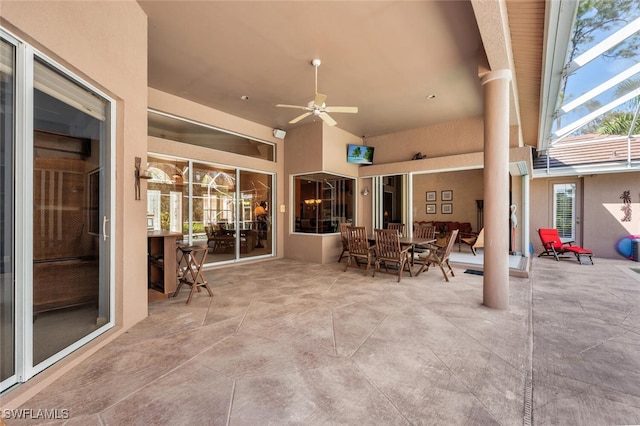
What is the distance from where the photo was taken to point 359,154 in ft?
24.4

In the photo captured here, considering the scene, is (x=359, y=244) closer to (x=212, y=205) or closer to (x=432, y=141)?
(x=212, y=205)

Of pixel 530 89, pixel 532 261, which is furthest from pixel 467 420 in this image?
pixel 532 261

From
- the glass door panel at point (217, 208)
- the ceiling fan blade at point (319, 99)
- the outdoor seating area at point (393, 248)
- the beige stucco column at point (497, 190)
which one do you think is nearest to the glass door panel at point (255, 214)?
the glass door panel at point (217, 208)

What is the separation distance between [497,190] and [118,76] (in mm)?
4529

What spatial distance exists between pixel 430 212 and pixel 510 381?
9.25 metres

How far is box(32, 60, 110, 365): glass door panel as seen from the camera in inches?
78.5

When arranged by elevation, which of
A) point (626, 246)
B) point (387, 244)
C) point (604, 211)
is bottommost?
point (626, 246)

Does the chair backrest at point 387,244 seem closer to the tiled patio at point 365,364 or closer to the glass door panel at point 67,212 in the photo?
the tiled patio at point 365,364

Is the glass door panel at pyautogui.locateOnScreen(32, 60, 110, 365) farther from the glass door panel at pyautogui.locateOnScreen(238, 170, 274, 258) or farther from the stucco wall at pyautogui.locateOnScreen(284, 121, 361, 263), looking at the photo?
the stucco wall at pyautogui.locateOnScreen(284, 121, 361, 263)

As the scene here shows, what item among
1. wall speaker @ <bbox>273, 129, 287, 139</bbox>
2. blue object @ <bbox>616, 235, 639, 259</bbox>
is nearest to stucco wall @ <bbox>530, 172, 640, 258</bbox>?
blue object @ <bbox>616, 235, 639, 259</bbox>

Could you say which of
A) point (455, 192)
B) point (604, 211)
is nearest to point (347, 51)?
point (455, 192)

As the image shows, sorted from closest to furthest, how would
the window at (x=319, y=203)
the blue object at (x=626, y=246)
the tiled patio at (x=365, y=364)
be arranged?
the tiled patio at (x=365, y=364)
the window at (x=319, y=203)
the blue object at (x=626, y=246)

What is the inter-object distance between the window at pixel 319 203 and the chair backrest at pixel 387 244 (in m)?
1.94

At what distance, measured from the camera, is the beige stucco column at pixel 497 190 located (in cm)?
344
